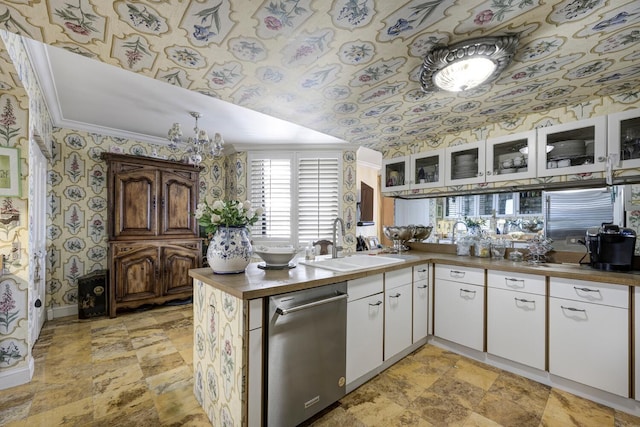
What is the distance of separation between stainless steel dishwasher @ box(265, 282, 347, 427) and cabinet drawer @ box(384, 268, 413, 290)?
1.65ft

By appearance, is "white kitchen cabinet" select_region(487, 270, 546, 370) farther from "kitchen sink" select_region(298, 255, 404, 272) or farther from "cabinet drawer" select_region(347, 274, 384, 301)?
"cabinet drawer" select_region(347, 274, 384, 301)

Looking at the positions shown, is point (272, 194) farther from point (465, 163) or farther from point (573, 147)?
point (573, 147)

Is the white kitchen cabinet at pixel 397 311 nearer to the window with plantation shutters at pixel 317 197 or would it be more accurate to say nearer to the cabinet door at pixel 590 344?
the cabinet door at pixel 590 344

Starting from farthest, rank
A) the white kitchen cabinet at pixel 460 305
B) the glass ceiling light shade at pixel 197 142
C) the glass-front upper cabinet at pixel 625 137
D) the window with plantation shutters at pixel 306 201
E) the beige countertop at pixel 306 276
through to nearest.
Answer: the window with plantation shutters at pixel 306 201
the glass ceiling light shade at pixel 197 142
the white kitchen cabinet at pixel 460 305
the glass-front upper cabinet at pixel 625 137
the beige countertop at pixel 306 276

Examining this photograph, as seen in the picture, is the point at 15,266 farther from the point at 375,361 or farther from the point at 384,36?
the point at 384,36

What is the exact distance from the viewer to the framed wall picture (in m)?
1.94

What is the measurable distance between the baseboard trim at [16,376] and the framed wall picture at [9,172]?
126 centimetres

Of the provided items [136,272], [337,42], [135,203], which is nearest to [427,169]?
[337,42]

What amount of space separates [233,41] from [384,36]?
30.8 inches

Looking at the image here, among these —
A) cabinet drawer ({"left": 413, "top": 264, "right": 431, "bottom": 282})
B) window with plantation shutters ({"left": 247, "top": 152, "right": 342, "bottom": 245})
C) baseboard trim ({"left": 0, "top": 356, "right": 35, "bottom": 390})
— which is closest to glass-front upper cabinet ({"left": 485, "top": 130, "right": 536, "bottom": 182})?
cabinet drawer ({"left": 413, "top": 264, "right": 431, "bottom": 282})

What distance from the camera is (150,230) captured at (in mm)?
3543

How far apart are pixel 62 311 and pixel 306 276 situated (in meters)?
3.62

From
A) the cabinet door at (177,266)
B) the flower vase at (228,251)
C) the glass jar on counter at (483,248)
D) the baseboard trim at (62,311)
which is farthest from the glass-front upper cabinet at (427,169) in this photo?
the baseboard trim at (62,311)

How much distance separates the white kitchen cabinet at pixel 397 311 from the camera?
2.08 meters
